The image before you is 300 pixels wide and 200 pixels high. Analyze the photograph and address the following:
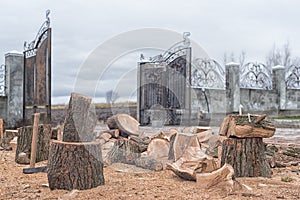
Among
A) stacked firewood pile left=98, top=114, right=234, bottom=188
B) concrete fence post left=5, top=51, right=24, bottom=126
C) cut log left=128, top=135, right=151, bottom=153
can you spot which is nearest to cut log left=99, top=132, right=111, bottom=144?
stacked firewood pile left=98, top=114, right=234, bottom=188

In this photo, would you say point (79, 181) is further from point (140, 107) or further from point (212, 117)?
point (212, 117)

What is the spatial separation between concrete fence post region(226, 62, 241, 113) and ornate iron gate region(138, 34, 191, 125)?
2.30m

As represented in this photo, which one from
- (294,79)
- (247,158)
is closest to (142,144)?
(247,158)

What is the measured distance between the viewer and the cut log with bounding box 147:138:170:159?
4684 mm

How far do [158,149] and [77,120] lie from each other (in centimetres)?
180

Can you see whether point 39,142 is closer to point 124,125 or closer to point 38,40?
point 124,125

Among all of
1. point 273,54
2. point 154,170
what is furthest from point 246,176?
point 273,54

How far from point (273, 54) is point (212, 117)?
1758 cm

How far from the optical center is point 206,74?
12789 millimetres

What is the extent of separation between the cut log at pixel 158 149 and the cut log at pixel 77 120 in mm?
1634

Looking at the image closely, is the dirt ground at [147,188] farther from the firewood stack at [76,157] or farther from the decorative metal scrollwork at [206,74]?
the decorative metal scrollwork at [206,74]

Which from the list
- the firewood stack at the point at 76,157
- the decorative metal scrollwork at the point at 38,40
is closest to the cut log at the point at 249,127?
the firewood stack at the point at 76,157

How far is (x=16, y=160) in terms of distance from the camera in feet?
16.0

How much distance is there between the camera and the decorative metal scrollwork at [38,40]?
26.3ft
